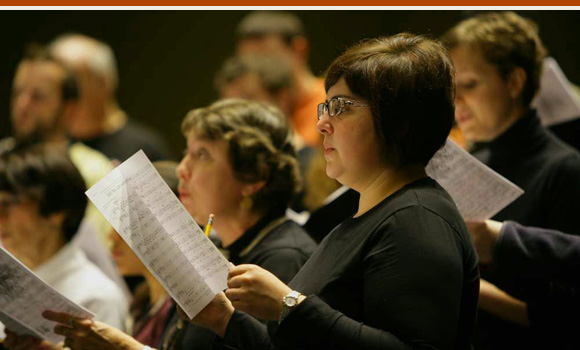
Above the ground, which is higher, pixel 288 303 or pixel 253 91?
pixel 288 303

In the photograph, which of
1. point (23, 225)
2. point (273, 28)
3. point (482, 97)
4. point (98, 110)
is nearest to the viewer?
point (482, 97)

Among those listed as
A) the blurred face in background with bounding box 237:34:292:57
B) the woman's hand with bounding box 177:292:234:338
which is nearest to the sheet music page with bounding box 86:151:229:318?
the woman's hand with bounding box 177:292:234:338

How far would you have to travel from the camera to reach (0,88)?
5820 millimetres

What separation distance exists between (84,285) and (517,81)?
60.9 inches

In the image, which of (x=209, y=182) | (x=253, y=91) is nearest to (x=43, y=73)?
(x=253, y=91)

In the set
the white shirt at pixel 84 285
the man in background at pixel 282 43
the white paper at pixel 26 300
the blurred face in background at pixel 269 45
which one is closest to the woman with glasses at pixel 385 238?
the white paper at pixel 26 300

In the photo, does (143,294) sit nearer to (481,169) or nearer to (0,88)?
(481,169)

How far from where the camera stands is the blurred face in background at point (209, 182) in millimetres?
2223

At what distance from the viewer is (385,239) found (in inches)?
55.2

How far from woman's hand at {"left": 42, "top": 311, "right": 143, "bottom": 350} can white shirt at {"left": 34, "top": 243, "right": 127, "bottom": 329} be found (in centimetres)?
57

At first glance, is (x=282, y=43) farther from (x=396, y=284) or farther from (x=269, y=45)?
(x=396, y=284)

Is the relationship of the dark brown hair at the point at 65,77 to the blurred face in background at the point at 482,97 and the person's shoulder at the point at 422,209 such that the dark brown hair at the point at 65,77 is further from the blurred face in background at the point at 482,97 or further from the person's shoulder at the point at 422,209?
the person's shoulder at the point at 422,209

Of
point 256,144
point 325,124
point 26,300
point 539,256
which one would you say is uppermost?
point 325,124

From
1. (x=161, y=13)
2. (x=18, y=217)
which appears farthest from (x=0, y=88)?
→ (x=18, y=217)
